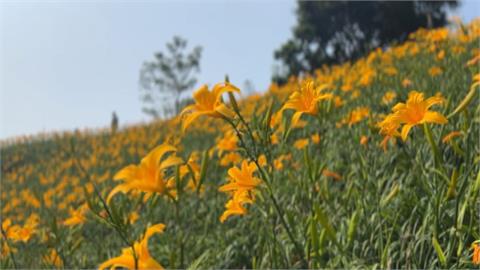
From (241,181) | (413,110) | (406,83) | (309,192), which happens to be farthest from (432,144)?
(406,83)

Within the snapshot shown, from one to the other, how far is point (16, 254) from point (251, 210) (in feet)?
7.44

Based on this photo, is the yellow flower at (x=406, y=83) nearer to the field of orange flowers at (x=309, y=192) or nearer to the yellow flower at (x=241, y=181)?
the field of orange flowers at (x=309, y=192)

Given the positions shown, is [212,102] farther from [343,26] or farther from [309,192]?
[343,26]

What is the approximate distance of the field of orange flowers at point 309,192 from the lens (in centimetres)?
130

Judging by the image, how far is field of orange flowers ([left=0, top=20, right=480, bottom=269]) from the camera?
1.30 m

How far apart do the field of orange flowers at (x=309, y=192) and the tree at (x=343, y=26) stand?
16.3 meters

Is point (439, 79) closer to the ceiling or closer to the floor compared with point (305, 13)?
closer to the floor

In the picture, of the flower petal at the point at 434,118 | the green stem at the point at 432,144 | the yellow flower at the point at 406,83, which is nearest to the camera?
the flower petal at the point at 434,118

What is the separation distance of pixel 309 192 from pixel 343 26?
69.5 ft

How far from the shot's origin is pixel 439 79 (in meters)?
3.85

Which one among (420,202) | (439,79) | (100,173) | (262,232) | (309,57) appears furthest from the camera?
(309,57)

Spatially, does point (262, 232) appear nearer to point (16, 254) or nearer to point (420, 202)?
point (420, 202)

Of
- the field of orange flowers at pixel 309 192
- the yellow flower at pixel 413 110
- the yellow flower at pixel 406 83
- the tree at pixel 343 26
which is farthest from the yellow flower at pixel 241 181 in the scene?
the tree at pixel 343 26

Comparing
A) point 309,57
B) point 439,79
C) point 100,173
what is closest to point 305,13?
point 309,57
